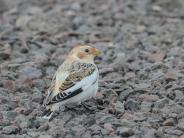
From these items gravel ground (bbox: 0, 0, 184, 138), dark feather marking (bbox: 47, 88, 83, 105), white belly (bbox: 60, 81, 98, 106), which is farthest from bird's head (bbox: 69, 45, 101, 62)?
dark feather marking (bbox: 47, 88, 83, 105)

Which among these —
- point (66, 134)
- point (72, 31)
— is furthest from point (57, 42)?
point (66, 134)

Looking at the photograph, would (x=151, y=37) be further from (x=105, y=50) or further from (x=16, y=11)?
(x=16, y=11)

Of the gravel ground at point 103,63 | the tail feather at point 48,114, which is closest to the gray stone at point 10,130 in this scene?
the gravel ground at point 103,63

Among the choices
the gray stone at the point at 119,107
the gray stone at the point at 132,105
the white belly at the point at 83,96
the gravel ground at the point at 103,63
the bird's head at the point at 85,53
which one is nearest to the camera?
the gravel ground at the point at 103,63

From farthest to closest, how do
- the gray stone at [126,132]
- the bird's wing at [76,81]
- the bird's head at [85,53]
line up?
the bird's head at [85,53], the bird's wing at [76,81], the gray stone at [126,132]

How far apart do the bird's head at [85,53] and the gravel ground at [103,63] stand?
0.54 m

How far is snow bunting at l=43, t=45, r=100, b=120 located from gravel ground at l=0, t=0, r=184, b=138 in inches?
8.1

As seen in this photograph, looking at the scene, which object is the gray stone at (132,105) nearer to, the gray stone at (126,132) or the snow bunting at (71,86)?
the snow bunting at (71,86)

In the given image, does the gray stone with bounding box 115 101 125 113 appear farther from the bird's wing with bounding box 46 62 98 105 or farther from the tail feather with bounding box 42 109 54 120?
the tail feather with bounding box 42 109 54 120

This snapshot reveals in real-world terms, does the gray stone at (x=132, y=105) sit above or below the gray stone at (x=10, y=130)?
above

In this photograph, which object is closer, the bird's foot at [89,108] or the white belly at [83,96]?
the white belly at [83,96]

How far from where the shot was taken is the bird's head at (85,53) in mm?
10453

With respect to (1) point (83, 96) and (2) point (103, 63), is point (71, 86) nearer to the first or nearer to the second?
(1) point (83, 96)

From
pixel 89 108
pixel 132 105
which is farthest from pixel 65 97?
pixel 132 105
